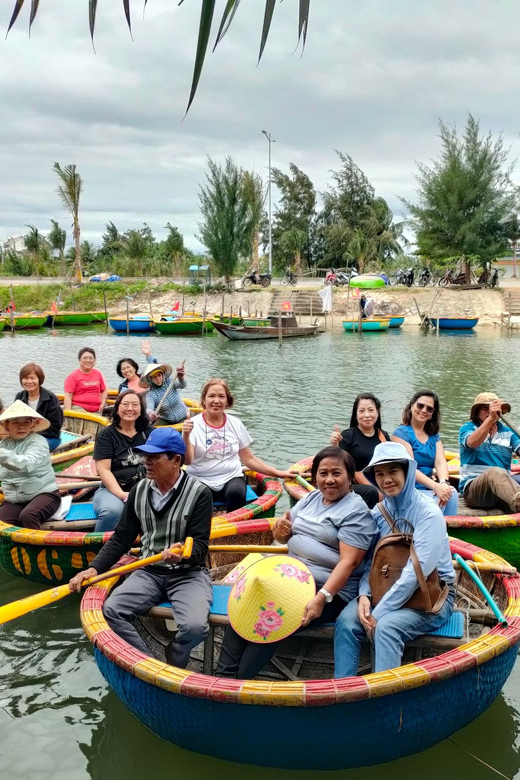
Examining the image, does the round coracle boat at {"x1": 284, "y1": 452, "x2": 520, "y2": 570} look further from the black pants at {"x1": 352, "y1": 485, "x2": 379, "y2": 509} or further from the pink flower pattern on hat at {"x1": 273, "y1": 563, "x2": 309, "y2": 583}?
the pink flower pattern on hat at {"x1": 273, "y1": 563, "x2": 309, "y2": 583}

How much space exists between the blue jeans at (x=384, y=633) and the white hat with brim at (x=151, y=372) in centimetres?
521

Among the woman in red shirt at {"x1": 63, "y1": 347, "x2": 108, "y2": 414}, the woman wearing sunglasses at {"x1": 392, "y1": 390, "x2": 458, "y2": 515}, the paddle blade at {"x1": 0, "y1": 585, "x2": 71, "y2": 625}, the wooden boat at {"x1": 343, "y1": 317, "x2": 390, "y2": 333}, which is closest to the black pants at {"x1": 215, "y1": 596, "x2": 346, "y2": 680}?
the paddle blade at {"x1": 0, "y1": 585, "x2": 71, "y2": 625}

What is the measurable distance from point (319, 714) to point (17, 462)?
10.3 ft

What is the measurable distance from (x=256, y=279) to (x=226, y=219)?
485 centimetres

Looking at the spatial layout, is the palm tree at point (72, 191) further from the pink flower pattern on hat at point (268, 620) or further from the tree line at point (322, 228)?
the pink flower pattern on hat at point (268, 620)

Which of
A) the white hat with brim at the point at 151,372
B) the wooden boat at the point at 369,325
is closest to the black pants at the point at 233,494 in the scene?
the white hat with brim at the point at 151,372

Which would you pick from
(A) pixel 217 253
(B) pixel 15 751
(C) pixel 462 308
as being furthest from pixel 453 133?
(B) pixel 15 751

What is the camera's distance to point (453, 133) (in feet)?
133

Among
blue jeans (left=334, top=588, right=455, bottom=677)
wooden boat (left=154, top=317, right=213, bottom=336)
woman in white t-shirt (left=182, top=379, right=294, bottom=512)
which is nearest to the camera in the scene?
blue jeans (left=334, top=588, right=455, bottom=677)

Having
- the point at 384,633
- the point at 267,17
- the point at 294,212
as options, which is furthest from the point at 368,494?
the point at 294,212

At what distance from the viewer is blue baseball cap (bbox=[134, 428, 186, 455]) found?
3.82m

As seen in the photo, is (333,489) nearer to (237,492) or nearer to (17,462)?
(237,492)

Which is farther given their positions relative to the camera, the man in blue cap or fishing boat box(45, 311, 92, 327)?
fishing boat box(45, 311, 92, 327)

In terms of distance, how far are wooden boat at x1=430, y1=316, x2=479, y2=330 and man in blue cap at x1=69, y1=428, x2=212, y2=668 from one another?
30500mm
